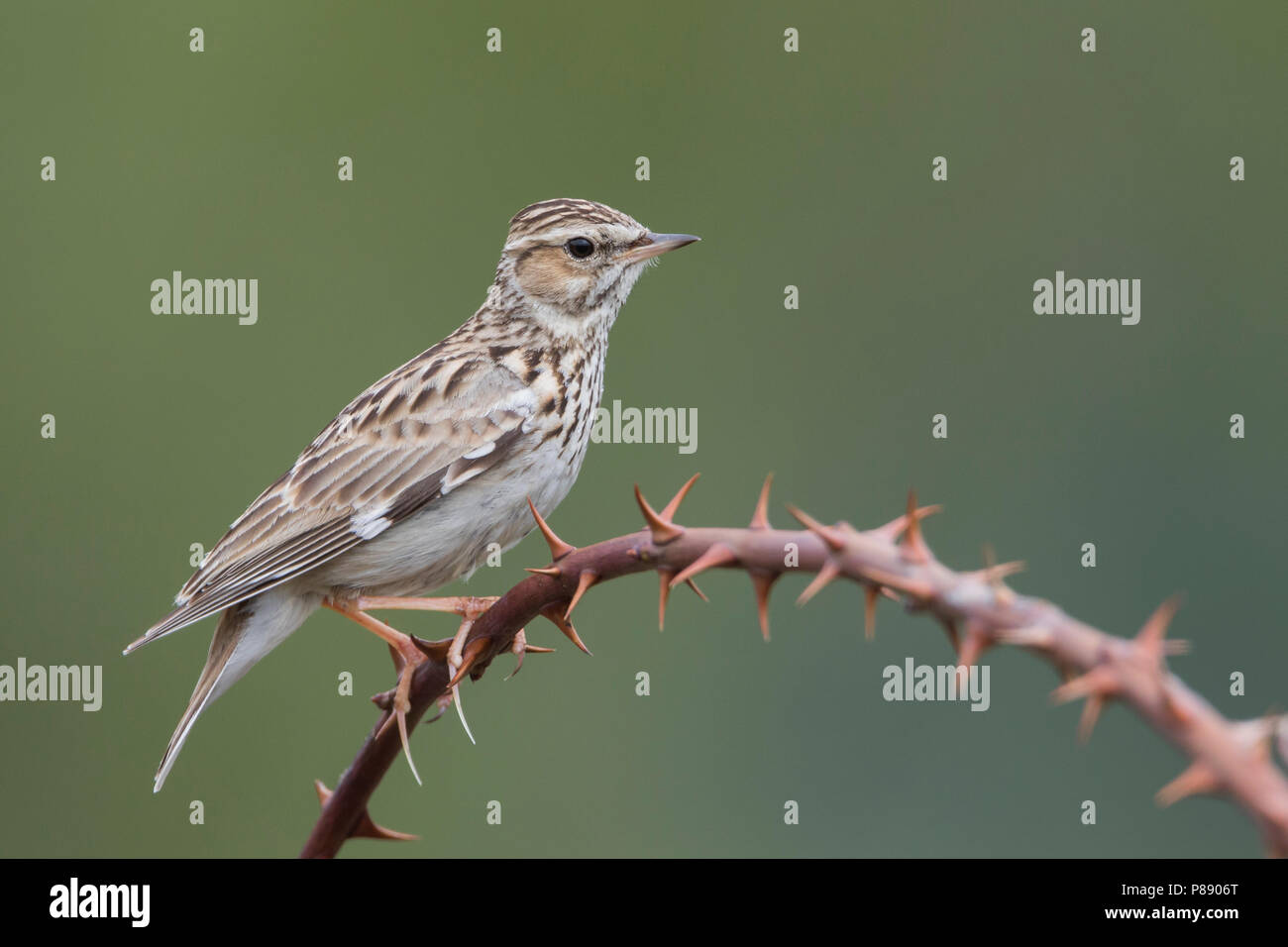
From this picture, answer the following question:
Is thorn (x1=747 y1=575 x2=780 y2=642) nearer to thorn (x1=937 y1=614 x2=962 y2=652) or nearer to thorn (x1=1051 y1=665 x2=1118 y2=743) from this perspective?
thorn (x1=937 y1=614 x2=962 y2=652)

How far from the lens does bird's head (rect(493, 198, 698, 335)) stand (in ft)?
17.0

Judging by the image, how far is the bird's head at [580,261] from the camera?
5.19 meters

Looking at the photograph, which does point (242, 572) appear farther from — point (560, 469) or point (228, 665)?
point (560, 469)

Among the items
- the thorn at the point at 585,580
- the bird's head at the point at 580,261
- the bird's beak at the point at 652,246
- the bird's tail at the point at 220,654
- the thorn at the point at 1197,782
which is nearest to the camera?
the thorn at the point at 1197,782

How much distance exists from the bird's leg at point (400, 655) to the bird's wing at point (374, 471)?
23cm

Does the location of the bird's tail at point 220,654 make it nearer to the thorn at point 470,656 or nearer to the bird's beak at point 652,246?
the bird's beak at point 652,246

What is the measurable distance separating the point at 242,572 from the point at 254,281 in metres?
4.22

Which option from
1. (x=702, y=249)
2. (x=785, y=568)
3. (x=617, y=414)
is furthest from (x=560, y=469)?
(x=702, y=249)

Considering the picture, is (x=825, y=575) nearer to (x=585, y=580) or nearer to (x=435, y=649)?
(x=585, y=580)

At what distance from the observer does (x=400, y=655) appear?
354 cm

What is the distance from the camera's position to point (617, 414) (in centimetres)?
644

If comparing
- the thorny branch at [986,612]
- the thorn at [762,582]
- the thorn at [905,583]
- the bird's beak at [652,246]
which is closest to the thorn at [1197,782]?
the thorny branch at [986,612]

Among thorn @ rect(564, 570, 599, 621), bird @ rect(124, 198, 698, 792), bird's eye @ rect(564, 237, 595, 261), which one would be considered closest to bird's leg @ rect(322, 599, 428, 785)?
bird @ rect(124, 198, 698, 792)

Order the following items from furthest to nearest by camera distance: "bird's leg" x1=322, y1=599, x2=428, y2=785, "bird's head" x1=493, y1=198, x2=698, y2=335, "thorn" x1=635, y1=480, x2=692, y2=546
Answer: "bird's head" x1=493, y1=198, x2=698, y2=335
"bird's leg" x1=322, y1=599, x2=428, y2=785
"thorn" x1=635, y1=480, x2=692, y2=546
